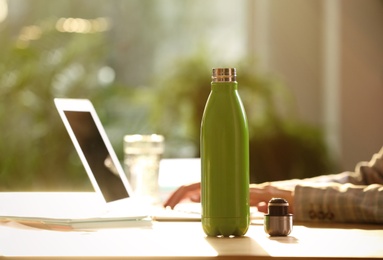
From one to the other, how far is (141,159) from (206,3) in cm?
402

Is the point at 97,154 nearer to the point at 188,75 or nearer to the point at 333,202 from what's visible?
the point at 333,202

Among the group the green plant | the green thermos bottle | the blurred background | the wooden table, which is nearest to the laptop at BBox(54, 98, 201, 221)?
the wooden table

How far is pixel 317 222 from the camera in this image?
191 cm

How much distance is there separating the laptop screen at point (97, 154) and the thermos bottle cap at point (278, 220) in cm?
45

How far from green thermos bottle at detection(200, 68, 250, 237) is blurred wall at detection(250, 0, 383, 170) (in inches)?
165

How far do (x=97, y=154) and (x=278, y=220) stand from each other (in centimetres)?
55

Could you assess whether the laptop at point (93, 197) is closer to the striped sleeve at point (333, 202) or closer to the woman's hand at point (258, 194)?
the woman's hand at point (258, 194)

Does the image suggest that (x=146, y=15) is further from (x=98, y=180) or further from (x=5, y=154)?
(x=98, y=180)

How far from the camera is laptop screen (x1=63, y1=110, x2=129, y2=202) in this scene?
1919 millimetres

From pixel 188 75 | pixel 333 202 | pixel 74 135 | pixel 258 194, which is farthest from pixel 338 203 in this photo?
pixel 188 75

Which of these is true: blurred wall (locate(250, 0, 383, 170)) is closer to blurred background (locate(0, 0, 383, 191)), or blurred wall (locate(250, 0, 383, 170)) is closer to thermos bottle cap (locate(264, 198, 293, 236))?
blurred background (locate(0, 0, 383, 191))

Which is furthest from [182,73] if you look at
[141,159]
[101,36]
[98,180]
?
[98,180]

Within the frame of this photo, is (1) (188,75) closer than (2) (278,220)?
No

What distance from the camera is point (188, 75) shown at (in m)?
5.55
